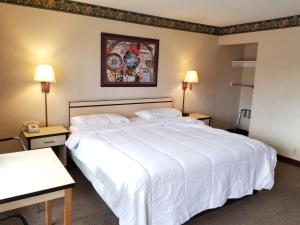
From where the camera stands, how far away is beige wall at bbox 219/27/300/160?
403cm

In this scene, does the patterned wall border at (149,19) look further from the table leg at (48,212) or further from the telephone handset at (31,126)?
the table leg at (48,212)

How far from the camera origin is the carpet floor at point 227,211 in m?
2.45

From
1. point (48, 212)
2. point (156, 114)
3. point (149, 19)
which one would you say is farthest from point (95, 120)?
point (149, 19)

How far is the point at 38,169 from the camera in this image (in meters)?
1.77

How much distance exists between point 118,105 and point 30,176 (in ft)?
8.31

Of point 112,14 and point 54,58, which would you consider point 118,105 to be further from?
point 112,14

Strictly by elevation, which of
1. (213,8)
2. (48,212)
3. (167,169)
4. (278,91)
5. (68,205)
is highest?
(213,8)

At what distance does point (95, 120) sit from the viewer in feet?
11.5

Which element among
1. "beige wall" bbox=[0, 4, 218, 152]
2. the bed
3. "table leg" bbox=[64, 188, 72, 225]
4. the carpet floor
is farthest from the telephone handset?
"table leg" bbox=[64, 188, 72, 225]

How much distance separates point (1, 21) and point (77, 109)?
1.52 metres

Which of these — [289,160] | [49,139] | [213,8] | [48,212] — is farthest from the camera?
[289,160]

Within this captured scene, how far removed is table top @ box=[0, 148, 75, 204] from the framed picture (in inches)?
85.9

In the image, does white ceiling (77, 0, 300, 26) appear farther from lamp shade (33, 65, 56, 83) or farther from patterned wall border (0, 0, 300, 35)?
lamp shade (33, 65, 56, 83)

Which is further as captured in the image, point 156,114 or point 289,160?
point 289,160
